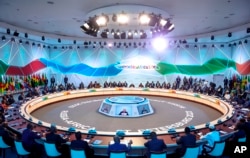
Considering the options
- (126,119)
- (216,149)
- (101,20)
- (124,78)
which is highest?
(101,20)

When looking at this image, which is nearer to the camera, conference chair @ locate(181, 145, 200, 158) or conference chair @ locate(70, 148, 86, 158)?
conference chair @ locate(70, 148, 86, 158)

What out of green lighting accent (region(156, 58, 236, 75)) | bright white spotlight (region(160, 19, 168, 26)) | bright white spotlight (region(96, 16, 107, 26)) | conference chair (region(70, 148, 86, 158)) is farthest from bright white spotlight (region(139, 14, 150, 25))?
green lighting accent (region(156, 58, 236, 75))

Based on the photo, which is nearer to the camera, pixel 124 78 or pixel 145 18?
pixel 145 18

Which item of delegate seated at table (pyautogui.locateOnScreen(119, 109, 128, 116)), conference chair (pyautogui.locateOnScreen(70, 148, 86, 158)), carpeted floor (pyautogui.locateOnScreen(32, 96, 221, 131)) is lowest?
carpeted floor (pyautogui.locateOnScreen(32, 96, 221, 131))

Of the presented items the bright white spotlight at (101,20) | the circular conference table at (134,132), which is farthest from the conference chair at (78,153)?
the bright white spotlight at (101,20)

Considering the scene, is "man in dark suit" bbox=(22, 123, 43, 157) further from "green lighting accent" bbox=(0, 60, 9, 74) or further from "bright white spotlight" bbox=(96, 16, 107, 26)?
"green lighting accent" bbox=(0, 60, 9, 74)

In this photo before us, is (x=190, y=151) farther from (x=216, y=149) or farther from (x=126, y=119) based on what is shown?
(x=126, y=119)

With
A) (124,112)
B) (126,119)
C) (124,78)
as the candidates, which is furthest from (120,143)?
(124,78)

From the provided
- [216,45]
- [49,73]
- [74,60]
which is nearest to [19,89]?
[49,73]

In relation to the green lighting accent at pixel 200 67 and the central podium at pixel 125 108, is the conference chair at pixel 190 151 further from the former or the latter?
the green lighting accent at pixel 200 67

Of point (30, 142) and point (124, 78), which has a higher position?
point (124, 78)

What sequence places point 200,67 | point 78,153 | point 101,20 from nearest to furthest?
1. point 78,153
2. point 101,20
3. point 200,67

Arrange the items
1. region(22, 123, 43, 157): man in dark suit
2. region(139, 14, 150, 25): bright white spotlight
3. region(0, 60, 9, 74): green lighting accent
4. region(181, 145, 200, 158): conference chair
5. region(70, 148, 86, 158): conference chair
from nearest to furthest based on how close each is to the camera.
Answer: region(70, 148, 86, 158): conference chair → region(181, 145, 200, 158): conference chair → region(22, 123, 43, 157): man in dark suit → region(139, 14, 150, 25): bright white spotlight → region(0, 60, 9, 74): green lighting accent

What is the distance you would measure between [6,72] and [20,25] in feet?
14.1
